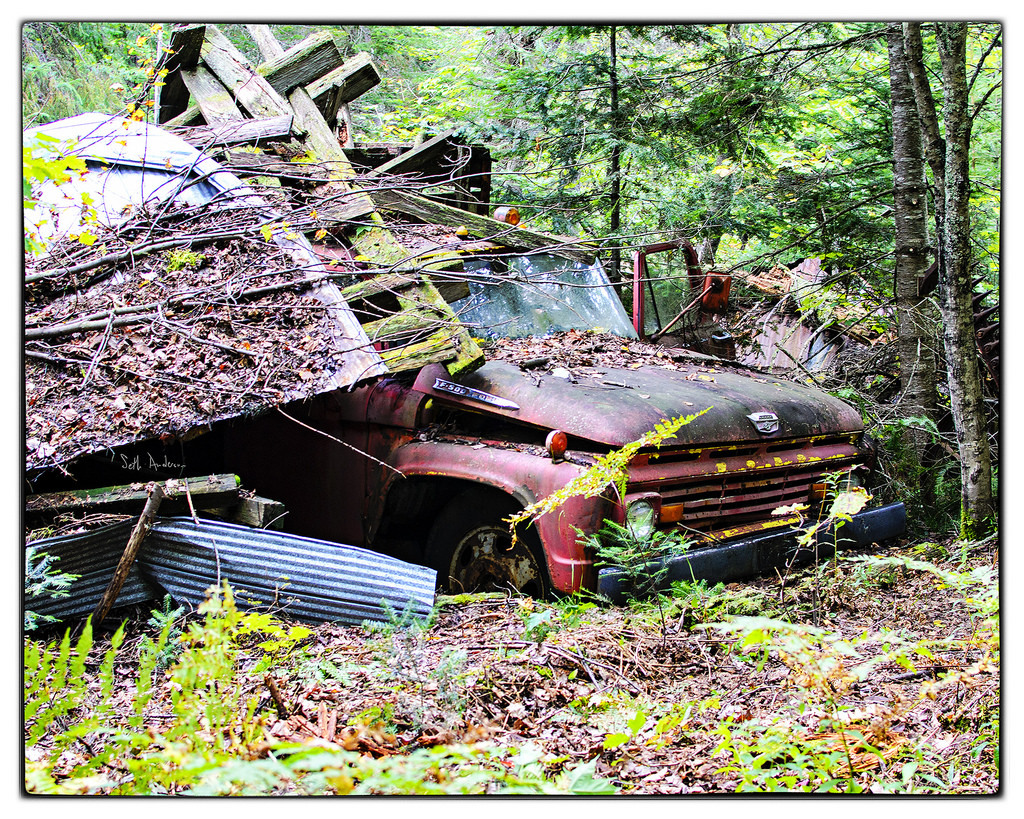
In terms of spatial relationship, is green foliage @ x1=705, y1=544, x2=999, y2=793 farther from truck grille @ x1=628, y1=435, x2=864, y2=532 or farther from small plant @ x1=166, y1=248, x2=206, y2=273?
small plant @ x1=166, y1=248, x2=206, y2=273

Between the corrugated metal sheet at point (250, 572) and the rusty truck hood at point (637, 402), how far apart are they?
876mm

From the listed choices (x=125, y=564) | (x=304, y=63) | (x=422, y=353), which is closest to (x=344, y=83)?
(x=304, y=63)

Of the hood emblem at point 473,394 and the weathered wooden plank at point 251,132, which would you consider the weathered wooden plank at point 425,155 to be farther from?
the hood emblem at point 473,394

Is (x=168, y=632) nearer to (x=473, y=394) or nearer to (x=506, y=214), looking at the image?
(x=473, y=394)

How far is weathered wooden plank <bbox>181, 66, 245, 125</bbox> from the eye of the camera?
16.6 ft

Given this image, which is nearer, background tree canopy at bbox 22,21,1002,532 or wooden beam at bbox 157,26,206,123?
wooden beam at bbox 157,26,206,123

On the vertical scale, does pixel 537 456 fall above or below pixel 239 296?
below

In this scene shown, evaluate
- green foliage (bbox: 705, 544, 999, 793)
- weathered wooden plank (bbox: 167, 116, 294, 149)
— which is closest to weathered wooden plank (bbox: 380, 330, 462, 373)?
weathered wooden plank (bbox: 167, 116, 294, 149)

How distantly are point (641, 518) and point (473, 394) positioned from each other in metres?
1.04

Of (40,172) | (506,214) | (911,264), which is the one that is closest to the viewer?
(40,172)

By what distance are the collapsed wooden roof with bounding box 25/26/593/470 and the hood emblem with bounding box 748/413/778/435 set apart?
1344 millimetres

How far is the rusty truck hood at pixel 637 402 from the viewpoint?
10.9 ft

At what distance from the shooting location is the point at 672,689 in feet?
8.50

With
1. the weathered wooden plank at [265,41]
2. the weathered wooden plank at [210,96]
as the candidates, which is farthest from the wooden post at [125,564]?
the weathered wooden plank at [210,96]
